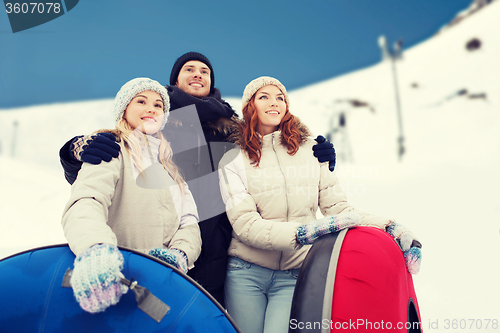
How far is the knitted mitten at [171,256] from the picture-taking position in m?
1.08

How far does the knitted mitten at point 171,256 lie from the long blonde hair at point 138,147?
0.30 m

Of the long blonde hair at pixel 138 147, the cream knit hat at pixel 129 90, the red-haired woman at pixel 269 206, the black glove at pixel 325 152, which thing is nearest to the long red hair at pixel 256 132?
the red-haired woman at pixel 269 206

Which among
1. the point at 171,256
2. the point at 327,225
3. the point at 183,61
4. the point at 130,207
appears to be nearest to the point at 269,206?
the point at 327,225

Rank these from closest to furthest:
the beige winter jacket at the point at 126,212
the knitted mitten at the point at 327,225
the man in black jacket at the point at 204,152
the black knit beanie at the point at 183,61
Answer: the beige winter jacket at the point at 126,212, the knitted mitten at the point at 327,225, the man in black jacket at the point at 204,152, the black knit beanie at the point at 183,61

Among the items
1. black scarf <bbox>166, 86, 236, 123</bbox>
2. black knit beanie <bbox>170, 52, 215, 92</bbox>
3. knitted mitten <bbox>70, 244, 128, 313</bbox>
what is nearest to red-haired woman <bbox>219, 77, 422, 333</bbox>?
black scarf <bbox>166, 86, 236, 123</bbox>

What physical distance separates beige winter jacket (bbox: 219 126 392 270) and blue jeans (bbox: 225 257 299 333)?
0.15ft

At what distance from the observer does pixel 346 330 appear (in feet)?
2.72

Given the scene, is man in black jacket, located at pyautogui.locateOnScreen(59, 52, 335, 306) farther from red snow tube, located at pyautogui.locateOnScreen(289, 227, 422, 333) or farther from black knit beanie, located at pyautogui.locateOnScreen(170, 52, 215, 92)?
red snow tube, located at pyautogui.locateOnScreen(289, 227, 422, 333)

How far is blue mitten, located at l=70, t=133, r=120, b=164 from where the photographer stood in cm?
105

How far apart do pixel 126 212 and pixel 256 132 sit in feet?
2.40

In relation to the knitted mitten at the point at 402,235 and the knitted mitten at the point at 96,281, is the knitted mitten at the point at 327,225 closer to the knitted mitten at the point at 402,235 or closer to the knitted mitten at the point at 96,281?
the knitted mitten at the point at 402,235

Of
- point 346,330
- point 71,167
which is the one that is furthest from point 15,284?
point 346,330

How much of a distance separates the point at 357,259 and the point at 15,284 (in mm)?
967

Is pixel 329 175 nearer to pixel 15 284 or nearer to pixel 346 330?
pixel 346 330
